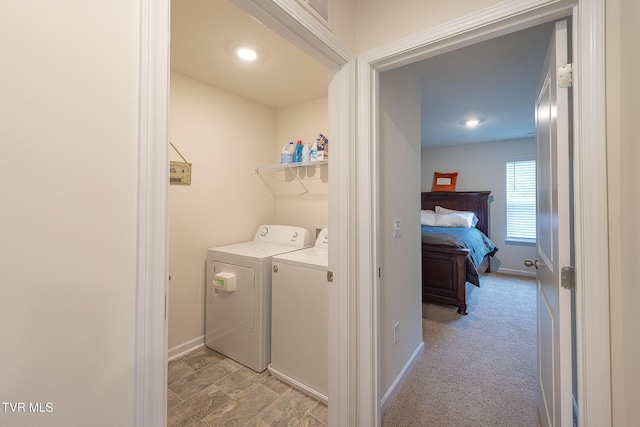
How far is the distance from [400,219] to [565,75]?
1106 millimetres

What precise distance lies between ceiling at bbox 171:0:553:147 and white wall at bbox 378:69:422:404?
0.52m

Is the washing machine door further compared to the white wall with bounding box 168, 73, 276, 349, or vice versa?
the white wall with bounding box 168, 73, 276, 349

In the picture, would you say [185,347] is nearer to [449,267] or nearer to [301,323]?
[301,323]

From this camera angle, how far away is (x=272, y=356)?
2.05 m

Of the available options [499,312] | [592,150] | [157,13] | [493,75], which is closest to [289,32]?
[157,13]

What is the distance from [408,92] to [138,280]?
2.10 meters

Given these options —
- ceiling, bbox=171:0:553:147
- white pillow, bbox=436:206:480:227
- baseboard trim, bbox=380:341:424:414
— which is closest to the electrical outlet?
baseboard trim, bbox=380:341:424:414

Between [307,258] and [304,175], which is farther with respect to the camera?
[304,175]

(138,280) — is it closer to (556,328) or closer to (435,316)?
(556,328)

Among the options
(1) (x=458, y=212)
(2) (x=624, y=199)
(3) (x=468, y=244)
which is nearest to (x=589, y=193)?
(2) (x=624, y=199)

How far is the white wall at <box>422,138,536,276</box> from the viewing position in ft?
15.7

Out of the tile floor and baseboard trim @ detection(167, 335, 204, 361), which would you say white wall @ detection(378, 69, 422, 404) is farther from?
baseboard trim @ detection(167, 335, 204, 361)

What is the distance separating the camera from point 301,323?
A: 186 cm

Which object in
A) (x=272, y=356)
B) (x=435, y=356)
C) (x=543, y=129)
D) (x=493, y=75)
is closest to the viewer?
(x=543, y=129)
